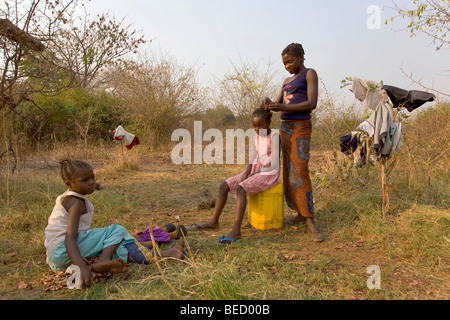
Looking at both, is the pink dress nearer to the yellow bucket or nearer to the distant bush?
the yellow bucket

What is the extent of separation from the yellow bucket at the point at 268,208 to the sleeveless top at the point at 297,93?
725mm

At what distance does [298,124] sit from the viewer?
314cm

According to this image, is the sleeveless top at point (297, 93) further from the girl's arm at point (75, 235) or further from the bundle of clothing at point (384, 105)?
the girl's arm at point (75, 235)

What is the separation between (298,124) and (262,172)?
23.5 inches

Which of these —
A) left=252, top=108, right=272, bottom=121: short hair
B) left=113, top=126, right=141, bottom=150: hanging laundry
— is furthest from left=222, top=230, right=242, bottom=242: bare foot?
left=113, top=126, right=141, bottom=150: hanging laundry

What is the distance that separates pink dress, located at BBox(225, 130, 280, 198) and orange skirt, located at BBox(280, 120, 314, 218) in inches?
5.3

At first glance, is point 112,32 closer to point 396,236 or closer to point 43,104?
point 43,104

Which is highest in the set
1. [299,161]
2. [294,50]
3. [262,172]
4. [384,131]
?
[294,50]

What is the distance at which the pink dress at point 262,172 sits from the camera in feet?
10.4

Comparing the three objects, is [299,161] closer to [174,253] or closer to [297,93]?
[297,93]

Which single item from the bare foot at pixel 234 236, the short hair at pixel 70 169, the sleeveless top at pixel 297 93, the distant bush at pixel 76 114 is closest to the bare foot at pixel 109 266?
the short hair at pixel 70 169

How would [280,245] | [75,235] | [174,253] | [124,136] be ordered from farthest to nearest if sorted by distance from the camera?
[124,136], [280,245], [174,253], [75,235]

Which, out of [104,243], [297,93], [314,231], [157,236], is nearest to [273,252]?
[314,231]
